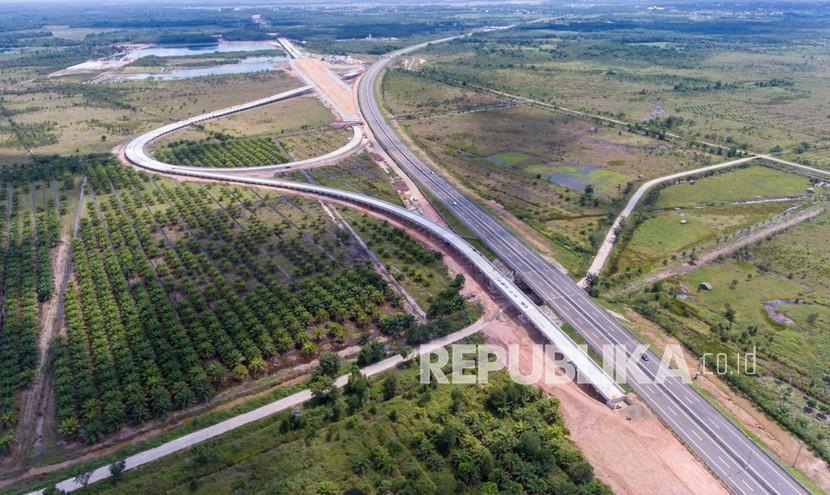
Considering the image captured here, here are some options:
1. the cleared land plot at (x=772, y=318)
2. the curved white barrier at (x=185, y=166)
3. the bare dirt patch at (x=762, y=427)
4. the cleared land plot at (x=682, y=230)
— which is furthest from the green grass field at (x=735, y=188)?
the curved white barrier at (x=185, y=166)

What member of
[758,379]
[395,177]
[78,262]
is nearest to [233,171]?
[395,177]

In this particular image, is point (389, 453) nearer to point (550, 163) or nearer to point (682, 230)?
point (682, 230)

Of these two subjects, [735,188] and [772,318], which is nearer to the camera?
[772,318]

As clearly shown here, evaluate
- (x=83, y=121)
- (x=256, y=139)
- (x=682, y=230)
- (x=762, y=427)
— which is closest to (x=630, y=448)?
(x=762, y=427)

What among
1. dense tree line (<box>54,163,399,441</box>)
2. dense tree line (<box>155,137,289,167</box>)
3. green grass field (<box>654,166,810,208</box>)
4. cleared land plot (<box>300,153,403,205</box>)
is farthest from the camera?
dense tree line (<box>155,137,289,167</box>)

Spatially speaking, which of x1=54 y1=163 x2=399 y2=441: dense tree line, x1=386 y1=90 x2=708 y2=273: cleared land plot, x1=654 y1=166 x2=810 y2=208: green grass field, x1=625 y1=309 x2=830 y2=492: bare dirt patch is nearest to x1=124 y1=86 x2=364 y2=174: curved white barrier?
x1=386 y1=90 x2=708 y2=273: cleared land plot

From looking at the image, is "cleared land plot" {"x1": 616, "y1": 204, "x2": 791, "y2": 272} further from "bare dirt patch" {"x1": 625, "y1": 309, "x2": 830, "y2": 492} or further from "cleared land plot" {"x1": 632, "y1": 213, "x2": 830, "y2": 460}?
"bare dirt patch" {"x1": 625, "y1": 309, "x2": 830, "y2": 492}

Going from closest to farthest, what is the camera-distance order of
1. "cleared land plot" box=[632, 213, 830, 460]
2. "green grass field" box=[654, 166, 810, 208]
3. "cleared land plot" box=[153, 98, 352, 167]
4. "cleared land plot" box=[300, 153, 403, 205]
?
"cleared land plot" box=[632, 213, 830, 460] → "green grass field" box=[654, 166, 810, 208] → "cleared land plot" box=[300, 153, 403, 205] → "cleared land plot" box=[153, 98, 352, 167]

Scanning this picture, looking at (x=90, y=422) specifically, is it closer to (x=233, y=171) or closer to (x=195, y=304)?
(x=195, y=304)

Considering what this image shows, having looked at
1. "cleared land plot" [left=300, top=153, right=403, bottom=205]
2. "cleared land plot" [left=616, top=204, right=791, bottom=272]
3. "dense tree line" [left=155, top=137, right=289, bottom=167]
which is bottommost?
"cleared land plot" [left=616, top=204, right=791, bottom=272]
